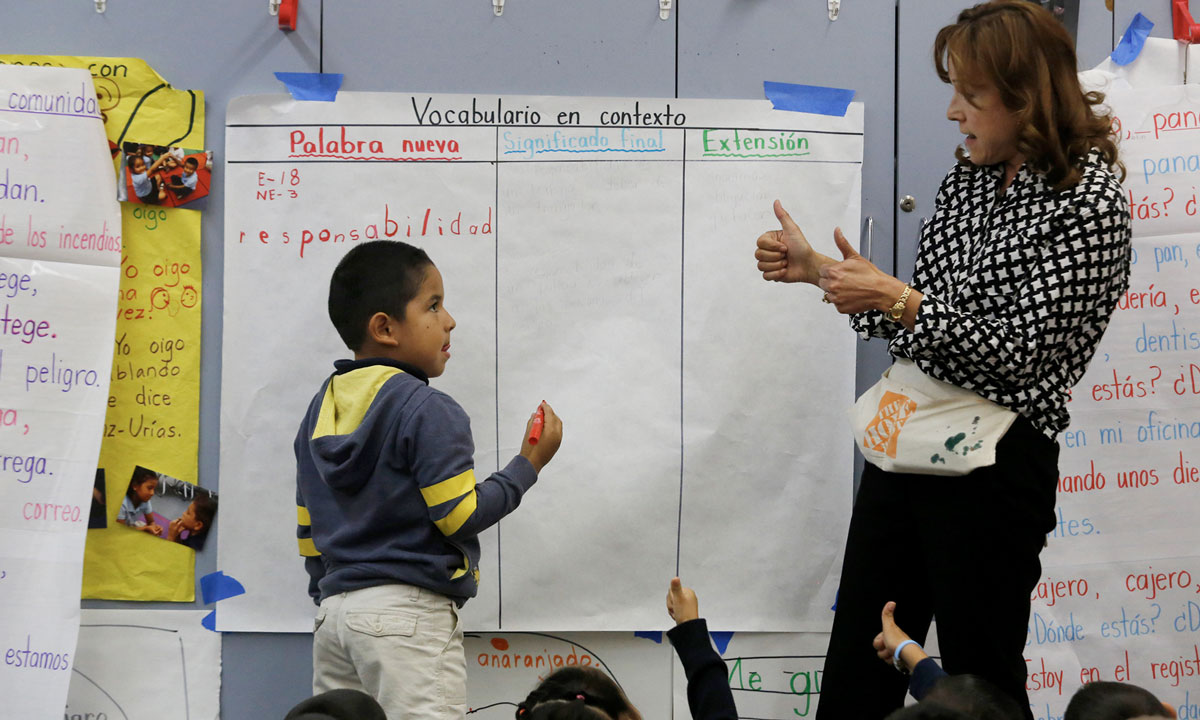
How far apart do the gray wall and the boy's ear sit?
57 centimetres

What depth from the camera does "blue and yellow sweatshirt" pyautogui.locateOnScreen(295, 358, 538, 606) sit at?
1.55 meters

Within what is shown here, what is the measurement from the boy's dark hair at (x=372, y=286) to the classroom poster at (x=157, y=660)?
78cm

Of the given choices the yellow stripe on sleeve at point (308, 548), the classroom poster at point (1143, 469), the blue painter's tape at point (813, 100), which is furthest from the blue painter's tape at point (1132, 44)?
the yellow stripe on sleeve at point (308, 548)

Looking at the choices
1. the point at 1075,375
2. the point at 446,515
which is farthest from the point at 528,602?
the point at 1075,375

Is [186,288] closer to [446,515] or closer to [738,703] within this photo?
[446,515]

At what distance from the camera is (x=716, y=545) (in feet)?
A: 6.68

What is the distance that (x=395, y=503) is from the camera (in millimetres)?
1580

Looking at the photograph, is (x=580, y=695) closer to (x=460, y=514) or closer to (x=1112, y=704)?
(x=460, y=514)

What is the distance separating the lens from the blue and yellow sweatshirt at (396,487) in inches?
61.0

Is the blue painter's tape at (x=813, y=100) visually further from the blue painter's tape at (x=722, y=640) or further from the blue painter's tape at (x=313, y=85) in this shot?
the blue painter's tape at (x=722, y=640)

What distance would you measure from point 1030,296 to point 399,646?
1054mm

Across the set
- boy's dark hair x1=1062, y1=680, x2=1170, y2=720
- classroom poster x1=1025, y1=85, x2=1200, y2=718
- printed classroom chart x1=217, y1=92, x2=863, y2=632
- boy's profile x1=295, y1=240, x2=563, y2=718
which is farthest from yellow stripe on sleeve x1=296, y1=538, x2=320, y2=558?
classroom poster x1=1025, y1=85, x2=1200, y2=718

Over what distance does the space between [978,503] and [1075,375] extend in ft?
0.80

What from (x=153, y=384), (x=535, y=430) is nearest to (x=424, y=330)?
(x=535, y=430)
